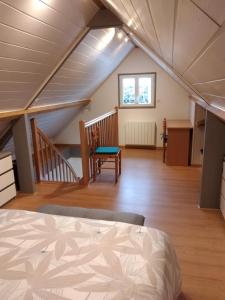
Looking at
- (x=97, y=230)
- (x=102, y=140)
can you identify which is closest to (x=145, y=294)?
(x=97, y=230)

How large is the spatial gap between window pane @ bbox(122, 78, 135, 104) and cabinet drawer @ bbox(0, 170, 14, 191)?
341 centimetres

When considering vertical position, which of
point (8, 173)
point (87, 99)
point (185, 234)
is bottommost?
point (185, 234)

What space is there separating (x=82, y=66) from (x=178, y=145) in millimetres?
2289

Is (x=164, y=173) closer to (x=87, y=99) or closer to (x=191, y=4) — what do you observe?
(x=87, y=99)

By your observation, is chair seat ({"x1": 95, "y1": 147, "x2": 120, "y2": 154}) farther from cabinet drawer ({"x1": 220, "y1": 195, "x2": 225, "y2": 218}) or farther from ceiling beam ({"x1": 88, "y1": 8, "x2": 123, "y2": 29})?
ceiling beam ({"x1": 88, "y1": 8, "x2": 123, "y2": 29})

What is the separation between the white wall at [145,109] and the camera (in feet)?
17.1

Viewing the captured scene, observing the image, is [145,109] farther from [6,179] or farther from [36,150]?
[6,179]

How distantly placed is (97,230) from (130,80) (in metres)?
4.60

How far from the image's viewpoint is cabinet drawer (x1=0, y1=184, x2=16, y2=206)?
9.65ft

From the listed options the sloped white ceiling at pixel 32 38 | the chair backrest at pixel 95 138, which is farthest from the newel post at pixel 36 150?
the chair backrest at pixel 95 138

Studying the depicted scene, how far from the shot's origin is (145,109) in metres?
5.50

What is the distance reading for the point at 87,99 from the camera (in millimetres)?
5605

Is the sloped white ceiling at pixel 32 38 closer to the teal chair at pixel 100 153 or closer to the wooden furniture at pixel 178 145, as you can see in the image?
the teal chair at pixel 100 153

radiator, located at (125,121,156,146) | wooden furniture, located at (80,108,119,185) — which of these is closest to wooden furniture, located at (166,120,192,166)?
radiator, located at (125,121,156,146)
